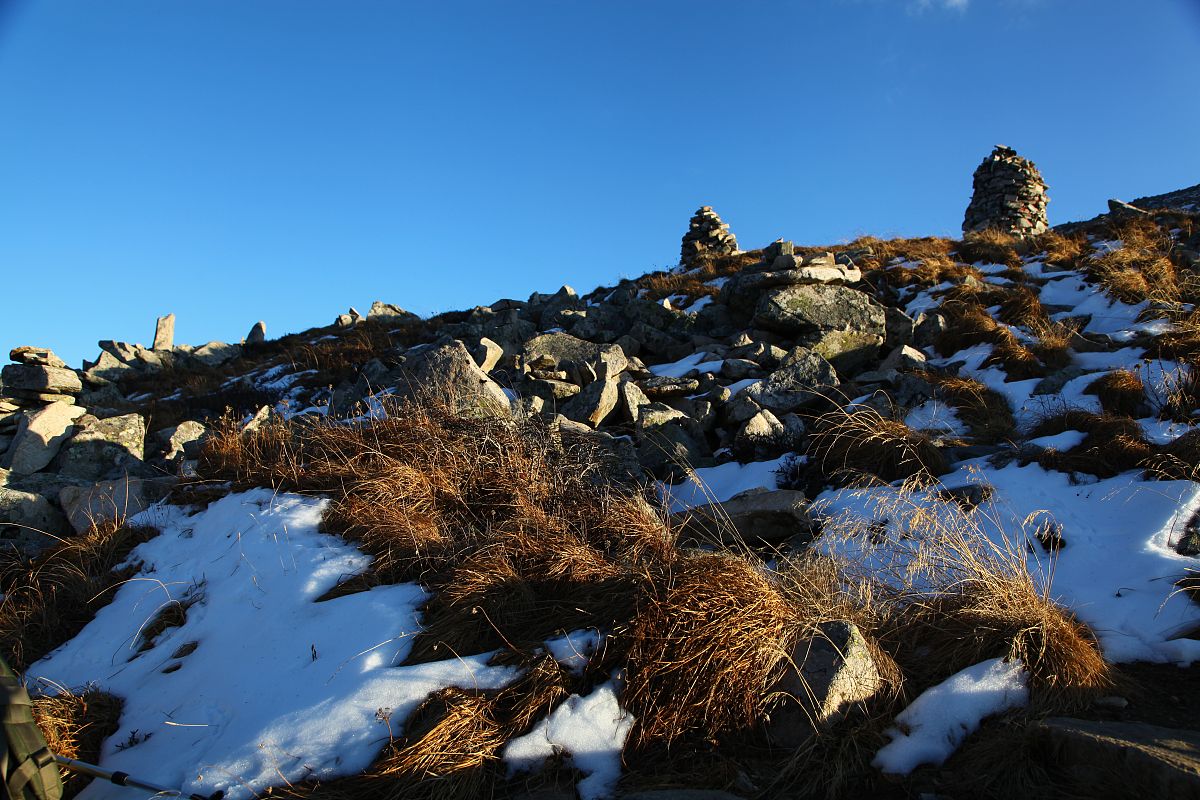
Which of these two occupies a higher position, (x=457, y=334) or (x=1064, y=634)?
(x=457, y=334)

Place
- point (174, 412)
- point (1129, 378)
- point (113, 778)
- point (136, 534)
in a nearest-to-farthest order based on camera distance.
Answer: point (113, 778)
point (136, 534)
point (1129, 378)
point (174, 412)

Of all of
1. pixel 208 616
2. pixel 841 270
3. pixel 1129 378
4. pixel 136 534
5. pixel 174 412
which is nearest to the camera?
pixel 208 616

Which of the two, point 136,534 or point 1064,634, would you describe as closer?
point 1064,634

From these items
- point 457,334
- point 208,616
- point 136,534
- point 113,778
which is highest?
point 457,334

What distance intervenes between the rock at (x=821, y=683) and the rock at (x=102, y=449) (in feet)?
26.3

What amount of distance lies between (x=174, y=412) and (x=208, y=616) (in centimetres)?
939

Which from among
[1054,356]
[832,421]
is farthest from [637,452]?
[1054,356]

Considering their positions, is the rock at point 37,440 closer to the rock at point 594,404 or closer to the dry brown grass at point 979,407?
the rock at point 594,404

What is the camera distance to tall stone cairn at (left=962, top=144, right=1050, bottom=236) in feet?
68.7

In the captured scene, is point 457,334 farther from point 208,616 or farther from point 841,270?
point 208,616

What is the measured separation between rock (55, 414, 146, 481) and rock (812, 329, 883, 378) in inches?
353

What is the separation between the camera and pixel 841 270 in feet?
42.3

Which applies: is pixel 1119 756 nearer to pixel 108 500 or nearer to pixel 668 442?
pixel 668 442

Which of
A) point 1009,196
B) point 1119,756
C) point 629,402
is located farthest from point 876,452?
point 1009,196
